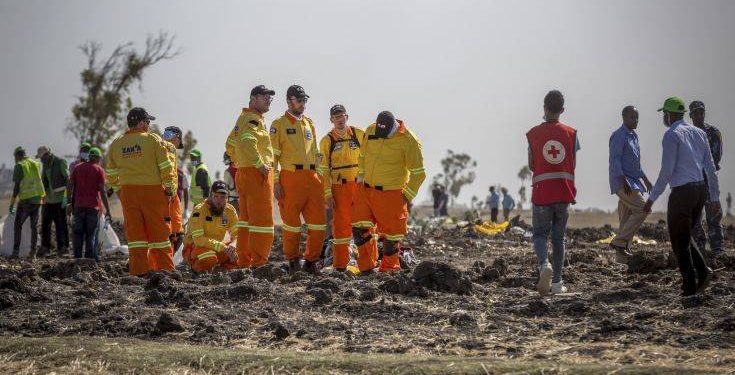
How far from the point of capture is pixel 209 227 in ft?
41.3

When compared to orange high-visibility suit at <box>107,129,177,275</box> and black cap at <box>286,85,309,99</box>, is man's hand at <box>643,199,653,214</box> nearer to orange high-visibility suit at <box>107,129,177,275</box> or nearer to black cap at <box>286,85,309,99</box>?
black cap at <box>286,85,309,99</box>

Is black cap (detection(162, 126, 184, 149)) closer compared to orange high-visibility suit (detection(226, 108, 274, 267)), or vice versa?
orange high-visibility suit (detection(226, 108, 274, 267))

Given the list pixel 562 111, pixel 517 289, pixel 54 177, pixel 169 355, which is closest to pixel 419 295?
pixel 517 289

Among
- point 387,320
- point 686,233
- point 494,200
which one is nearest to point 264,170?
point 387,320

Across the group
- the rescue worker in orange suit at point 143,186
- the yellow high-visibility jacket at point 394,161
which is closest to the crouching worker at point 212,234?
the rescue worker in orange suit at point 143,186

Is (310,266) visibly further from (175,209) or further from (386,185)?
(175,209)

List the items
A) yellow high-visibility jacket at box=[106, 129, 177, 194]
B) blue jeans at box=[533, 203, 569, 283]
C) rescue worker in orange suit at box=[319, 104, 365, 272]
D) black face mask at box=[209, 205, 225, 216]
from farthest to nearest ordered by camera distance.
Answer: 1. black face mask at box=[209, 205, 225, 216]
2. rescue worker in orange suit at box=[319, 104, 365, 272]
3. yellow high-visibility jacket at box=[106, 129, 177, 194]
4. blue jeans at box=[533, 203, 569, 283]

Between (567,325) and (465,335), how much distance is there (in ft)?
2.81

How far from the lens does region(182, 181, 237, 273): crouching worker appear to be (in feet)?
40.7

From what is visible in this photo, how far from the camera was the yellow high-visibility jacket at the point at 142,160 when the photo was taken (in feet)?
37.4

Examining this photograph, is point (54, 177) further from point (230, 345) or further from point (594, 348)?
point (594, 348)

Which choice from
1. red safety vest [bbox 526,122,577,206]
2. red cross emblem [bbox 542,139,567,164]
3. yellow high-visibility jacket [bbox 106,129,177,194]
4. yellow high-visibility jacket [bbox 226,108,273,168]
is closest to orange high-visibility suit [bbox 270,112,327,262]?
yellow high-visibility jacket [bbox 226,108,273,168]

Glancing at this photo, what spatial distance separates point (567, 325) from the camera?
774cm

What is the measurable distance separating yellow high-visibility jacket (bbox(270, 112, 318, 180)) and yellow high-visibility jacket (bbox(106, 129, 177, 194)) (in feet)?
4.08
